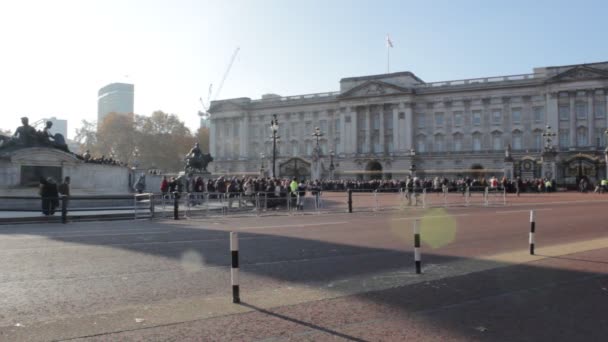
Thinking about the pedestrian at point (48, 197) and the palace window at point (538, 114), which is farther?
the palace window at point (538, 114)

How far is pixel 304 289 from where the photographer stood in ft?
27.5

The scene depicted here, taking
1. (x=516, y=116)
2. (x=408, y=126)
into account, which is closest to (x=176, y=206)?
(x=408, y=126)

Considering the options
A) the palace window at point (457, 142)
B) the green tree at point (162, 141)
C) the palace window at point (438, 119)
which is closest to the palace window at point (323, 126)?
the palace window at point (438, 119)

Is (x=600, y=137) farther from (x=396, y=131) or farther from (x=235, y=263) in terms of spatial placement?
(x=235, y=263)

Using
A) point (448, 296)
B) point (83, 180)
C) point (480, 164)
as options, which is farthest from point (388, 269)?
point (480, 164)

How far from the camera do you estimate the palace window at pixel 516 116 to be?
89438mm

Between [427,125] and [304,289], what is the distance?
300ft

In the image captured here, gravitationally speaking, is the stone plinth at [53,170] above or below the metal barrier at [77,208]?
above

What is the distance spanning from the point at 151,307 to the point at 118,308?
0.41 m

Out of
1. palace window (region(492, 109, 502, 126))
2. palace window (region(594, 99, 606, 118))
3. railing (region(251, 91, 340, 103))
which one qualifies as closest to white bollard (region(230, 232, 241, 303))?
palace window (region(594, 99, 606, 118))

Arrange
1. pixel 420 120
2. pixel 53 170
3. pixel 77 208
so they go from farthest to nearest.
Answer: pixel 420 120 < pixel 53 170 < pixel 77 208

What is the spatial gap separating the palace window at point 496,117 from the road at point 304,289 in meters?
80.2

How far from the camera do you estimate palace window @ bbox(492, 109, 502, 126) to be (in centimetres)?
9106

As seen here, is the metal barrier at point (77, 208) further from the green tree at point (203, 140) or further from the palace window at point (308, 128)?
the green tree at point (203, 140)
